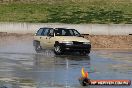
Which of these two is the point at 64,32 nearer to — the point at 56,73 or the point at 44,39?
the point at 44,39

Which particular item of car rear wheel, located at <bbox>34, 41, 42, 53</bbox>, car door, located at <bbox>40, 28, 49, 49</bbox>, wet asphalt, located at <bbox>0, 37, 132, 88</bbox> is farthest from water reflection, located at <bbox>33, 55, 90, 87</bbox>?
car rear wheel, located at <bbox>34, 41, 42, 53</bbox>

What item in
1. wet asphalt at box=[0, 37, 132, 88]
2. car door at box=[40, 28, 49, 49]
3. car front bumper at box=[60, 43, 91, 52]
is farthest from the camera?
car door at box=[40, 28, 49, 49]

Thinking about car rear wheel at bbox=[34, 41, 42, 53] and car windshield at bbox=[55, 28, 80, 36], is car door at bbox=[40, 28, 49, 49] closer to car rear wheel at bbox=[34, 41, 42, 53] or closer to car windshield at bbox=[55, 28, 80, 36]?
Result: car rear wheel at bbox=[34, 41, 42, 53]

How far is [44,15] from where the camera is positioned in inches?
2264

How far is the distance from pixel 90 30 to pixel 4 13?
48.0 feet

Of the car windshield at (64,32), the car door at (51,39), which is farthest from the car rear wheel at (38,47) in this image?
the car windshield at (64,32)

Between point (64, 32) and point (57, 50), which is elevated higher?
point (64, 32)

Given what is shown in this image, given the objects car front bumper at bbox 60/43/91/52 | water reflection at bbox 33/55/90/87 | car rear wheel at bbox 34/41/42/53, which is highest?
water reflection at bbox 33/55/90/87

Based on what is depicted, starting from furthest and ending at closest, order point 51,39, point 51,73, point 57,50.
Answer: point 51,39 → point 57,50 → point 51,73

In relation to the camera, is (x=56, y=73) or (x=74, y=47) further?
(x=74, y=47)

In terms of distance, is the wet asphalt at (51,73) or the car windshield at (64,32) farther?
the car windshield at (64,32)

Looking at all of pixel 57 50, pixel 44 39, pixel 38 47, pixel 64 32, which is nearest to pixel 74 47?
pixel 57 50

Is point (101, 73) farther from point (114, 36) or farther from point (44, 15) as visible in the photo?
point (44, 15)

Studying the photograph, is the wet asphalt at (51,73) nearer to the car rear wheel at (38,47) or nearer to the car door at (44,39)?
the car door at (44,39)
